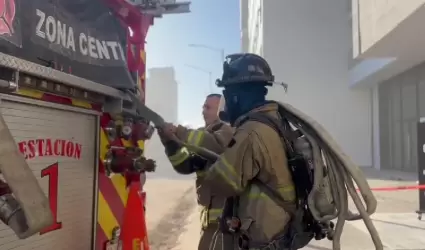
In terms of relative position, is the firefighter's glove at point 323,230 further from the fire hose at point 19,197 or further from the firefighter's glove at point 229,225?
the fire hose at point 19,197

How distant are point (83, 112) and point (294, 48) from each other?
24512 mm

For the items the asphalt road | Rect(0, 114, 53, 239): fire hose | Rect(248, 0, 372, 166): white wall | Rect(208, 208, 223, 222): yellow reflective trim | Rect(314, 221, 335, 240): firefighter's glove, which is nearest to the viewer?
Rect(0, 114, 53, 239): fire hose

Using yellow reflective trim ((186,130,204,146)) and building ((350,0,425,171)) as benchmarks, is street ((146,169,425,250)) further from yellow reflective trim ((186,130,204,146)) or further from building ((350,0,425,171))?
building ((350,0,425,171))

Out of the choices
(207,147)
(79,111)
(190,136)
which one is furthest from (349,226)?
(79,111)

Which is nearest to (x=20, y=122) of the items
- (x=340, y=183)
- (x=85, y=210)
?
(x=85, y=210)

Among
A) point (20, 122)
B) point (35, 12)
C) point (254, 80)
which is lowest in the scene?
point (20, 122)

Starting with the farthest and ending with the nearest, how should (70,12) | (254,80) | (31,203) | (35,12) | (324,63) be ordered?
1. (324,63)
2. (254,80)
3. (70,12)
4. (35,12)
5. (31,203)

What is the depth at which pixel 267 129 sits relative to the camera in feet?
7.48

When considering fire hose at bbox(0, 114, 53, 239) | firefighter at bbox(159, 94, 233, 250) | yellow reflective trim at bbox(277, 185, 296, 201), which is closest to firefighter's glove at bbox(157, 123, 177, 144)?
firefighter at bbox(159, 94, 233, 250)

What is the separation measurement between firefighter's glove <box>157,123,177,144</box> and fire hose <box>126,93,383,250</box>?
2.27 feet

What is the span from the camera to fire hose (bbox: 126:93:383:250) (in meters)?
2.21

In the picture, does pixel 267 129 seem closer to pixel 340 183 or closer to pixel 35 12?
pixel 340 183

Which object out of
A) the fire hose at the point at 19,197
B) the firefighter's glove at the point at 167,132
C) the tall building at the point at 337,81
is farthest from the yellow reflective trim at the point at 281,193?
the tall building at the point at 337,81

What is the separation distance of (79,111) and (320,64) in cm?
2456
